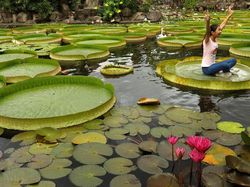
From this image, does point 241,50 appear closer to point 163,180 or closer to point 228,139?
point 228,139

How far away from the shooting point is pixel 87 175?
343 cm

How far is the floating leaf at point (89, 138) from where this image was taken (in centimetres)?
422

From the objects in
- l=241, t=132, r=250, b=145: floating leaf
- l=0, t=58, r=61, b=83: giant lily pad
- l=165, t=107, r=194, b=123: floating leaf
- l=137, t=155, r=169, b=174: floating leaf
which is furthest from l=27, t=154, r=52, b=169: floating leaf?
l=0, t=58, r=61, b=83: giant lily pad

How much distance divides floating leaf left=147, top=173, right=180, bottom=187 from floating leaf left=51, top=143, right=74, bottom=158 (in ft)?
3.85

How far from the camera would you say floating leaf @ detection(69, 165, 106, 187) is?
329 centimetres

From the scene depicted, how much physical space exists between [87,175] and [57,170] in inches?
15.4

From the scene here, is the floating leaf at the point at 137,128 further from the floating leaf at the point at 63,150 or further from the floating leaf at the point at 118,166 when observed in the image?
the floating leaf at the point at 63,150

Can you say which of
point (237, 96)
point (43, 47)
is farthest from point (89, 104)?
point (43, 47)

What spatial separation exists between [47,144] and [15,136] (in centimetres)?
65

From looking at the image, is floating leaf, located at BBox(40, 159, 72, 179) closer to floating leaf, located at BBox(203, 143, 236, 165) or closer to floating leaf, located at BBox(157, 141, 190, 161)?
floating leaf, located at BBox(157, 141, 190, 161)

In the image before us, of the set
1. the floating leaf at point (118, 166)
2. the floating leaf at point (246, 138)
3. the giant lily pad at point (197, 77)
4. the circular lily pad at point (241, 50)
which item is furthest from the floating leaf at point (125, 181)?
the circular lily pad at point (241, 50)

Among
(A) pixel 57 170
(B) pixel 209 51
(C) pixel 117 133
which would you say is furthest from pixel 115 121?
(B) pixel 209 51

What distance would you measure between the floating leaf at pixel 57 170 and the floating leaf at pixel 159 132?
1321 millimetres

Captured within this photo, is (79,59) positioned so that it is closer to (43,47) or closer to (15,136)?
(43,47)
